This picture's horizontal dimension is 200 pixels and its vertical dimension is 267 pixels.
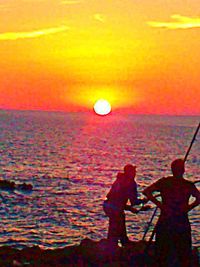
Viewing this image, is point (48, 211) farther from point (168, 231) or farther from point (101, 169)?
point (101, 169)

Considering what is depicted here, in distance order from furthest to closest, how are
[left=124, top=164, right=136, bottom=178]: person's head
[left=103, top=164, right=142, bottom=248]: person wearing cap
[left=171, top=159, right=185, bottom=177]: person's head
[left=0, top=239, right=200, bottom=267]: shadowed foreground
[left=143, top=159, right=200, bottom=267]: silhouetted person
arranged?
[left=0, top=239, right=200, bottom=267]: shadowed foreground < [left=103, top=164, right=142, bottom=248]: person wearing cap < [left=124, top=164, right=136, bottom=178]: person's head < [left=143, top=159, right=200, bottom=267]: silhouetted person < [left=171, top=159, right=185, bottom=177]: person's head

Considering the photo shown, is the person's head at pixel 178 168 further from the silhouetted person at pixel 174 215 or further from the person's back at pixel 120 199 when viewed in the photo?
the person's back at pixel 120 199

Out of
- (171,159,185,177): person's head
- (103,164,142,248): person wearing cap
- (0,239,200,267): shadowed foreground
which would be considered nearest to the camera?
(171,159,185,177): person's head

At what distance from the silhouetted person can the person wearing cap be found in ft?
5.87

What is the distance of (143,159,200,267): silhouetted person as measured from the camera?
31.6 ft

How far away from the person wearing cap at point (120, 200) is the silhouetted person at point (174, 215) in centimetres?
179

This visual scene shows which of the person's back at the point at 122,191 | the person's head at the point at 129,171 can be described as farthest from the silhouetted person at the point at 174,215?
the person's back at the point at 122,191

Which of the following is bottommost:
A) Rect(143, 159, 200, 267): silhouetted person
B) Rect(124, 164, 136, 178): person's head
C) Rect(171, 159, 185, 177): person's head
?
Rect(143, 159, 200, 267): silhouetted person

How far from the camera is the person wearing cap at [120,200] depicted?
11602 millimetres

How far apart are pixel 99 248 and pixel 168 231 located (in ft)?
15.3

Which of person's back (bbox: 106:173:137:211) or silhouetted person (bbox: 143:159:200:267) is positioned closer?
silhouetted person (bbox: 143:159:200:267)

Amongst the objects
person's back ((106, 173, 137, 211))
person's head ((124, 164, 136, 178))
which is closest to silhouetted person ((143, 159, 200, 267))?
person's head ((124, 164, 136, 178))

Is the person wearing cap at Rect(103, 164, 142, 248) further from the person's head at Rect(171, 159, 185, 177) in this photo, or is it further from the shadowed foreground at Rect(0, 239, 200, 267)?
the person's head at Rect(171, 159, 185, 177)

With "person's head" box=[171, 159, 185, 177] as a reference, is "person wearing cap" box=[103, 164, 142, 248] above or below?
above
